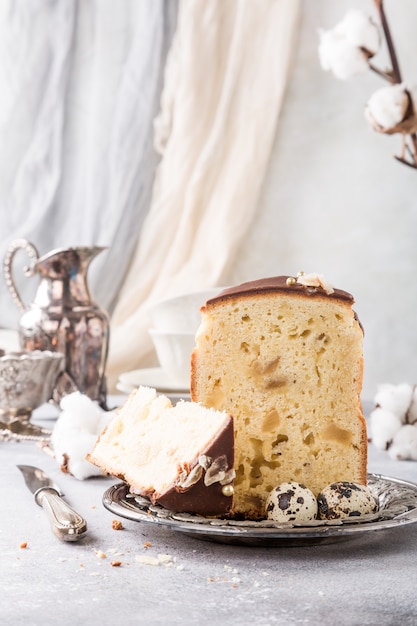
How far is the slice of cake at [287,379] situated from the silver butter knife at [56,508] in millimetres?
224

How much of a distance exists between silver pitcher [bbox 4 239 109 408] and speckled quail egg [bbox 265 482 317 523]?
1.13m

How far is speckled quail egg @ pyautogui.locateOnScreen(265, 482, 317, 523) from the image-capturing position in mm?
1013

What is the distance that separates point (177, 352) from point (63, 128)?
66.5 inches

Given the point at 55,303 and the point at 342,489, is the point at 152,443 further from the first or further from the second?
the point at 55,303

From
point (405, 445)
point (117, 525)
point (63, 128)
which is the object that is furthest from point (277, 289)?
point (63, 128)

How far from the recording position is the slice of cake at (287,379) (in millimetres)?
1161

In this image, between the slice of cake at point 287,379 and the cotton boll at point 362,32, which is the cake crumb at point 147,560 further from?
the cotton boll at point 362,32

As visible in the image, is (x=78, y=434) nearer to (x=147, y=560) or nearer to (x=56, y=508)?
(x=56, y=508)

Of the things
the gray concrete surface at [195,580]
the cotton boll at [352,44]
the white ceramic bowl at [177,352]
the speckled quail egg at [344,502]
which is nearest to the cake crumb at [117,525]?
the gray concrete surface at [195,580]

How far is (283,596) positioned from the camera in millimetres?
849

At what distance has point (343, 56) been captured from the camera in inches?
89.4

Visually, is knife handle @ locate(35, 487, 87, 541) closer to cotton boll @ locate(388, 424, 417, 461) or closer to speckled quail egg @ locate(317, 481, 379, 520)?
speckled quail egg @ locate(317, 481, 379, 520)

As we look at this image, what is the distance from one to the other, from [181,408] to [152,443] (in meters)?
0.06

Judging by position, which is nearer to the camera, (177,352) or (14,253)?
(177,352)
